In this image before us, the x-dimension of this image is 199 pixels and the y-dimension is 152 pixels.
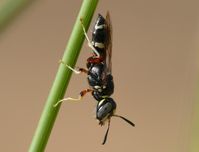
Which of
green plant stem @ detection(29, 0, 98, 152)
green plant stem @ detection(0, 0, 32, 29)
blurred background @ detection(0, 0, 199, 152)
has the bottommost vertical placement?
green plant stem @ detection(29, 0, 98, 152)

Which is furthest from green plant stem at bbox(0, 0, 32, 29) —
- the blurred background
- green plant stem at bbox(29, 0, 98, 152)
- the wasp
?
the blurred background

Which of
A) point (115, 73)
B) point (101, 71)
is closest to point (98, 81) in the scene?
point (101, 71)

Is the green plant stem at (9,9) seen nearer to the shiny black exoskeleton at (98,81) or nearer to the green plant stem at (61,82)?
the green plant stem at (61,82)

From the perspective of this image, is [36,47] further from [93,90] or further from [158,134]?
[93,90]

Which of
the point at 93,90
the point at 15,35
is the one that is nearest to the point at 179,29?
the point at 15,35

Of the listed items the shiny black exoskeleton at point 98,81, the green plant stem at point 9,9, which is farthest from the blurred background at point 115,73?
the green plant stem at point 9,9

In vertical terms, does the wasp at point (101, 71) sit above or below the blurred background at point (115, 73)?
below

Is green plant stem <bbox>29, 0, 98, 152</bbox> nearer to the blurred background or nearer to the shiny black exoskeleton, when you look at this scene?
the shiny black exoskeleton

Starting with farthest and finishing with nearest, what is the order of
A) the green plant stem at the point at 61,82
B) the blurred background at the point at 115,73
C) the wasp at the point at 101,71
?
1. the blurred background at the point at 115,73
2. the wasp at the point at 101,71
3. the green plant stem at the point at 61,82
